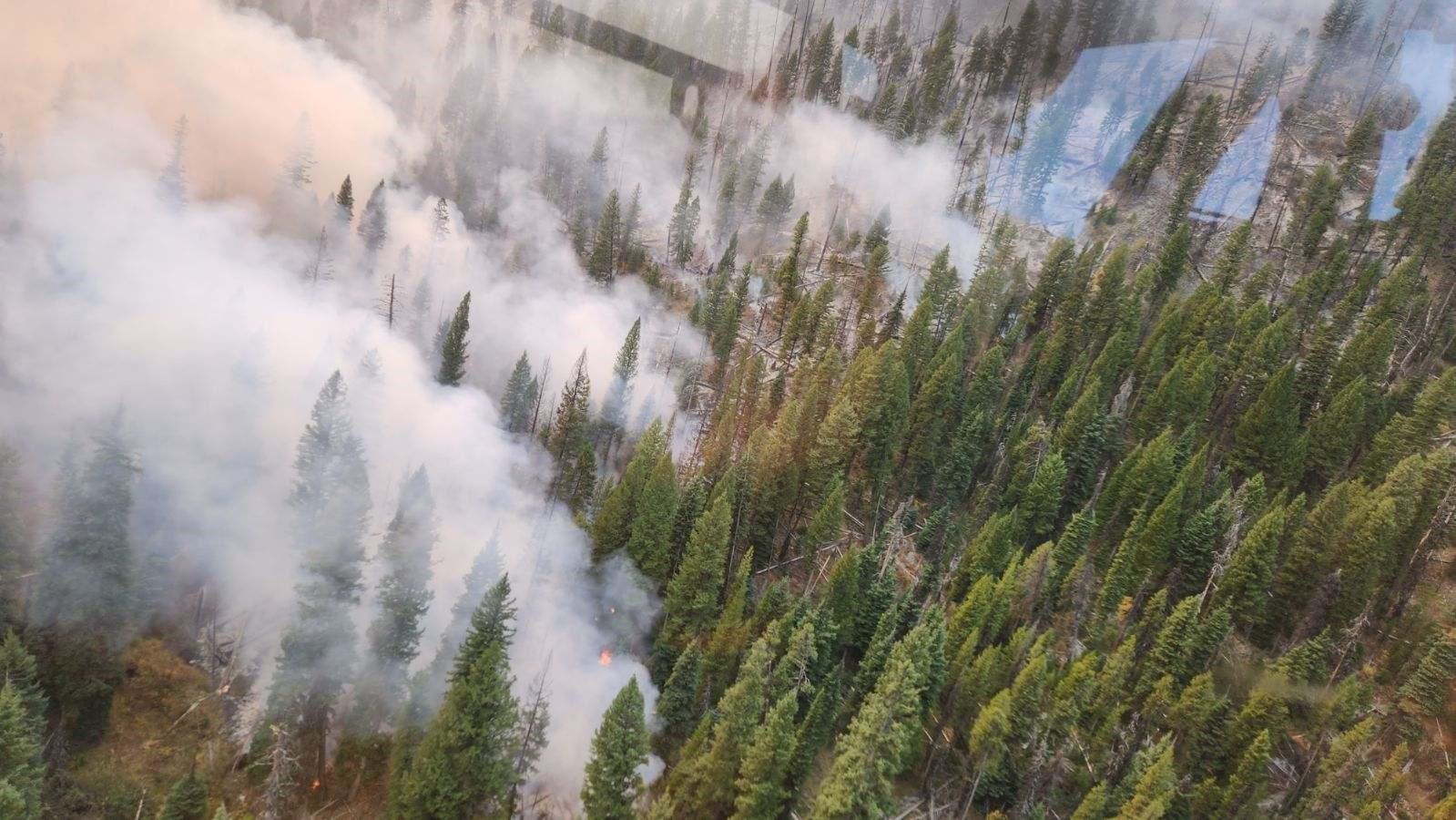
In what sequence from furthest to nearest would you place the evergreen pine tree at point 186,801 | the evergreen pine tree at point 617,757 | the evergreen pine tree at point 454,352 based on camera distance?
the evergreen pine tree at point 454,352
the evergreen pine tree at point 186,801
the evergreen pine tree at point 617,757

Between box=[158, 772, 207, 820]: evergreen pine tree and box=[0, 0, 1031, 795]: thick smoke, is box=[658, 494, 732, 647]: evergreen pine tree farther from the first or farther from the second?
box=[158, 772, 207, 820]: evergreen pine tree

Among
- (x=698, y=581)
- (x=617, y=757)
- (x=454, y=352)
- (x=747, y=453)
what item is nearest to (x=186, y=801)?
(x=617, y=757)

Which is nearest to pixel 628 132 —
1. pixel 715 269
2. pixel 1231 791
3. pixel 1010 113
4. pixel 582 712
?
pixel 715 269

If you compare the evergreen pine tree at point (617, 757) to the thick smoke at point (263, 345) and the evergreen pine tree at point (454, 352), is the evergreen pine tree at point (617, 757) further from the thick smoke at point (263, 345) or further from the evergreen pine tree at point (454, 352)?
the evergreen pine tree at point (454, 352)

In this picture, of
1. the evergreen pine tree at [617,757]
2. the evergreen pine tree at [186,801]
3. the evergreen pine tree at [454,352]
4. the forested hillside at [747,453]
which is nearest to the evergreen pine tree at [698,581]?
the forested hillside at [747,453]

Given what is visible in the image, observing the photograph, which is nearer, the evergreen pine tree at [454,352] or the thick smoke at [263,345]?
the thick smoke at [263,345]

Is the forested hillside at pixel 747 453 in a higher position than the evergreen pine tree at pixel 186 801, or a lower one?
higher

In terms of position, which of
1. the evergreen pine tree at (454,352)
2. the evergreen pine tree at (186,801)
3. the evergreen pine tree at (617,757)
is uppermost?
the evergreen pine tree at (454,352)

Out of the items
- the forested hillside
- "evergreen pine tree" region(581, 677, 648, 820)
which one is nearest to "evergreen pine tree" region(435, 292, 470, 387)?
the forested hillside
